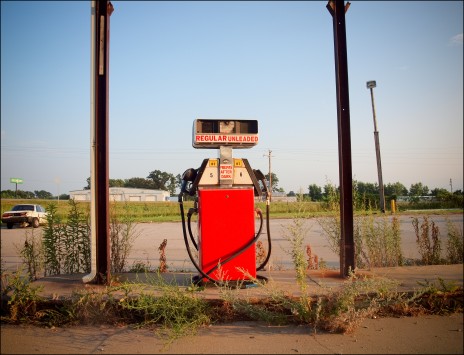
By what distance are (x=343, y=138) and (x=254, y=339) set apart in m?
3.23

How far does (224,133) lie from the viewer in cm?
511

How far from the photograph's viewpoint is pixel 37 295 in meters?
4.36

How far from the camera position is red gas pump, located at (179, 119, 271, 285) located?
4914 mm

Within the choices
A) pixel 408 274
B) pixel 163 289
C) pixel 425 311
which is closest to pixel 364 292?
pixel 425 311

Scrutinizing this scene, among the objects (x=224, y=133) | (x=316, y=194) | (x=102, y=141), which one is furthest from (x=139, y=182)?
(x=224, y=133)

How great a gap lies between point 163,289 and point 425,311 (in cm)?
319

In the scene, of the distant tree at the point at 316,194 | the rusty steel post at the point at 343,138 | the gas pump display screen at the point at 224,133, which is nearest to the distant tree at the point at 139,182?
the distant tree at the point at 316,194

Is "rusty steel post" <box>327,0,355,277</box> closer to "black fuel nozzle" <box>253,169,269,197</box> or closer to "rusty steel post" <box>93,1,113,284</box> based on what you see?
"black fuel nozzle" <box>253,169,269,197</box>

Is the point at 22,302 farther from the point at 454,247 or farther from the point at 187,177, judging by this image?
the point at 454,247

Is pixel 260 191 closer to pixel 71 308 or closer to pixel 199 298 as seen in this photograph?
Result: pixel 199 298

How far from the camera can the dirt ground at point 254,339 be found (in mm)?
3377

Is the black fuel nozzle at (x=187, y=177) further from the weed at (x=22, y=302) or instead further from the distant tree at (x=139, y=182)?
the distant tree at (x=139, y=182)

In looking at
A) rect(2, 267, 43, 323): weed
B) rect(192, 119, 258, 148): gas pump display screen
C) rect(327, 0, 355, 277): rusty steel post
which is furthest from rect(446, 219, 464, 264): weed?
rect(2, 267, 43, 323): weed

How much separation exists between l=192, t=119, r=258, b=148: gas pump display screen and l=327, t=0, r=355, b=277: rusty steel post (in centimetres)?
137
